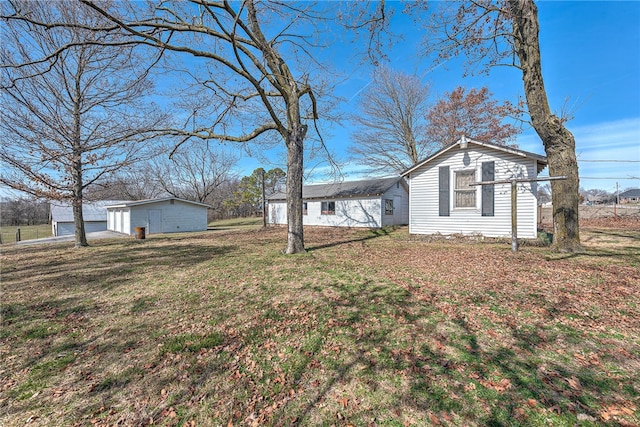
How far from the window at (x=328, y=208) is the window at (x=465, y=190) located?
1068 cm

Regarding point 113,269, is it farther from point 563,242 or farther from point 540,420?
point 563,242

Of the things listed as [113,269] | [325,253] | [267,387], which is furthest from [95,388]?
[325,253]

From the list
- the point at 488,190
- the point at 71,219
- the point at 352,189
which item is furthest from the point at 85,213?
the point at 488,190

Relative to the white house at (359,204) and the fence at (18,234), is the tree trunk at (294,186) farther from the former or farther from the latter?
the fence at (18,234)

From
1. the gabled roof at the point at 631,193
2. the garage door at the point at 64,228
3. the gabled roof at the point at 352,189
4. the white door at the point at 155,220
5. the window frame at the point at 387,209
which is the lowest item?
the garage door at the point at 64,228

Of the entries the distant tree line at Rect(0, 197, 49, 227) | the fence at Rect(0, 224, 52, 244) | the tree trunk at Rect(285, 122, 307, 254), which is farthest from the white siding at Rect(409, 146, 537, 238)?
the distant tree line at Rect(0, 197, 49, 227)

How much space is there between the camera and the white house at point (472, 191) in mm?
9523

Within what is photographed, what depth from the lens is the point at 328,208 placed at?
2067 centimetres

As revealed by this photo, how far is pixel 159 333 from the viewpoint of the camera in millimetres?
3301

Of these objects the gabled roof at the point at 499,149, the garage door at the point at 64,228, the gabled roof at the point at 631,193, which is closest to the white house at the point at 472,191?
the gabled roof at the point at 499,149

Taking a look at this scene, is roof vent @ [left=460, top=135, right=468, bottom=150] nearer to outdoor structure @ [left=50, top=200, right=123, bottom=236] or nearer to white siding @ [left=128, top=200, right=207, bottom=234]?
white siding @ [left=128, top=200, right=207, bottom=234]

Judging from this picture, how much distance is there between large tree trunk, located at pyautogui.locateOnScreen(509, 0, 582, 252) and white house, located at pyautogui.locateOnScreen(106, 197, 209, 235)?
76.5 ft

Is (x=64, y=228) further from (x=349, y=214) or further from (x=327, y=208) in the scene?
(x=349, y=214)

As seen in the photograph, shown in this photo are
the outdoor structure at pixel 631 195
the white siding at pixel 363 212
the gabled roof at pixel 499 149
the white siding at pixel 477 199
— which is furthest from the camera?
the outdoor structure at pixel 631 195
